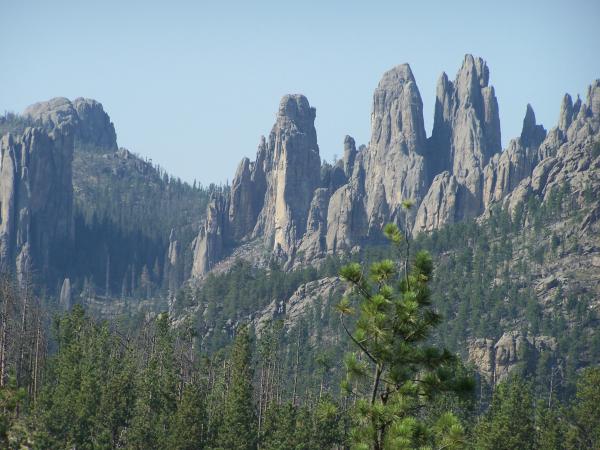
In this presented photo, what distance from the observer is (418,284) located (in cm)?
3334

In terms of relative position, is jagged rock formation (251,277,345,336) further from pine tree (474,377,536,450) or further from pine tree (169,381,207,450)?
pine tree (169,381,207,450)

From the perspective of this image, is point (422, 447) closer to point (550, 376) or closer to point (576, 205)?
point (550, 376)

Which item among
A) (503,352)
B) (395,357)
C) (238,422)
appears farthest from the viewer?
(503,352)

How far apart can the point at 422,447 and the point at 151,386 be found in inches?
2463

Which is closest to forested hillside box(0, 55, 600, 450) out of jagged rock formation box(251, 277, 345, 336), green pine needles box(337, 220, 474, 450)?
green pine needles box(337, 220, 474, 450)

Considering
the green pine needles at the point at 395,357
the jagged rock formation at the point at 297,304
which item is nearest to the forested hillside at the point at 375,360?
the green pine needles at the point at 395,357

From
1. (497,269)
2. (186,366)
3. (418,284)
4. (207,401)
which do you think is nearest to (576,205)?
(497,269)

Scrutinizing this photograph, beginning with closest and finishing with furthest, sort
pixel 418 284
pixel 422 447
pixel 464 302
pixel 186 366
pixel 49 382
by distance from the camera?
pixel 422 447 → pixel 418 284 → pixel 49 382 → pixel 186 366 → pixel 464 302

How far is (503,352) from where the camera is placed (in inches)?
5827

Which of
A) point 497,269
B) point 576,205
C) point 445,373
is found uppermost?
point 576,205

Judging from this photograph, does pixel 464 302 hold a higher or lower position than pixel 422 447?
higher

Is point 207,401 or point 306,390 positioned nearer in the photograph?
point 207,401

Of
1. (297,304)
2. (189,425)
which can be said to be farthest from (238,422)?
(297,304)

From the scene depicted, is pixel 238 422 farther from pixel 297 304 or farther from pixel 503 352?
pixel 297 304
